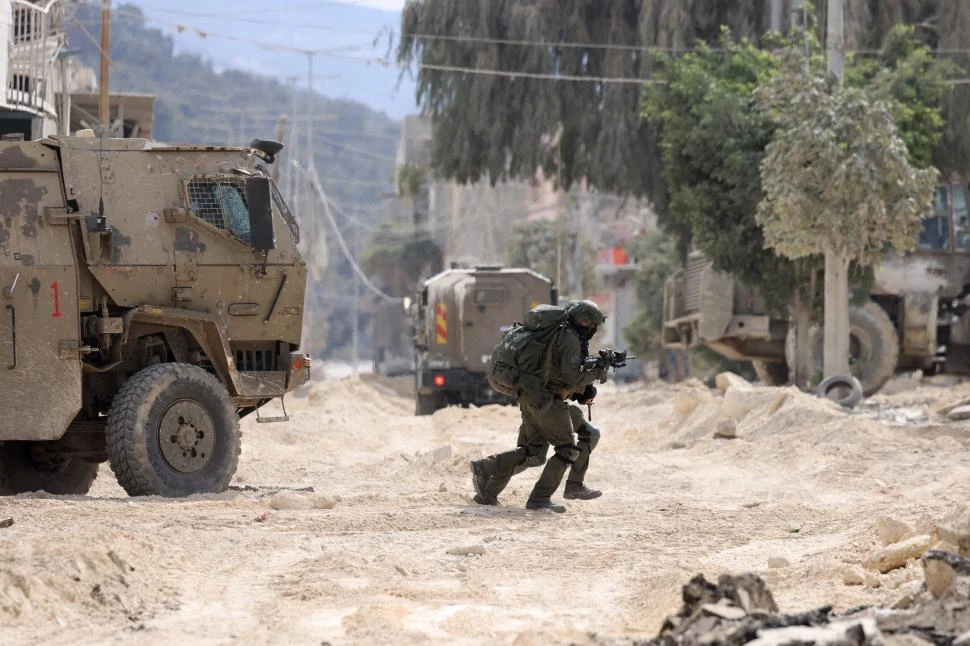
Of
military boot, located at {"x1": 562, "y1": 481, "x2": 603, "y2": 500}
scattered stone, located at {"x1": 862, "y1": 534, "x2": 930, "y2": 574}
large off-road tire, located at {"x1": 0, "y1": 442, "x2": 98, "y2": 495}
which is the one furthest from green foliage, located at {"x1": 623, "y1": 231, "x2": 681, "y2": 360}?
scattered stone, located at {"x1": 862, "y1": 534, "x2": 930, "y2": 574}

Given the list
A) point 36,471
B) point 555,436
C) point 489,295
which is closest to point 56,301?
point 36,471

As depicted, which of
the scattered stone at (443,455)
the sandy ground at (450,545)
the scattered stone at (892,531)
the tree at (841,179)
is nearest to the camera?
the sandy ground at (450,545)

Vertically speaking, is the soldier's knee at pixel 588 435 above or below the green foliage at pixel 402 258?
above

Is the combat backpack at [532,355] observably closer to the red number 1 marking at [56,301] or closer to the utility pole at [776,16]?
the red number 1 marking at [56,301]

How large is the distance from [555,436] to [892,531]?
10.8ft

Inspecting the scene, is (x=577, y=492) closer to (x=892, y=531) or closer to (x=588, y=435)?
(x=588, y=435)

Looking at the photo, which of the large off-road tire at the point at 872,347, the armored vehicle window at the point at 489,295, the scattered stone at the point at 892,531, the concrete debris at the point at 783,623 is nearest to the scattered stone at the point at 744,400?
the large off-road tire at the point at 872,347

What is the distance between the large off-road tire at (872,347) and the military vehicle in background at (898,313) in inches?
0.6

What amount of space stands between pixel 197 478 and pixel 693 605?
6.61 metres

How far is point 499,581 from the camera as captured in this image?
8.08 m

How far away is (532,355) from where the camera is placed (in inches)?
440

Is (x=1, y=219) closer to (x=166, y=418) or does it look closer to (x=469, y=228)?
(x=166, y=418)

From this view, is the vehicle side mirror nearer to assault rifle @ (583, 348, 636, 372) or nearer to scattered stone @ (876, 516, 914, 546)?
assault rifle @ (583, 348, 636, 372)

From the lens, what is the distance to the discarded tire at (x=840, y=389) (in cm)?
2192
